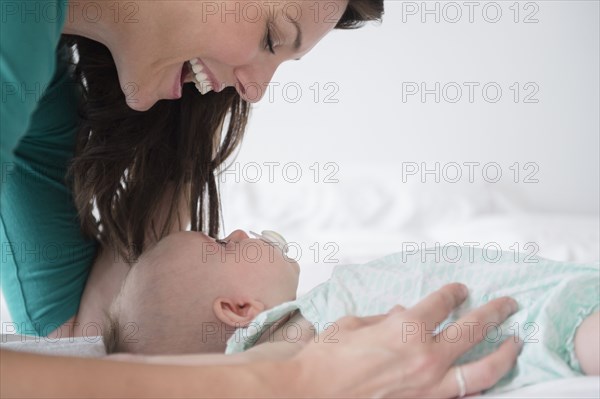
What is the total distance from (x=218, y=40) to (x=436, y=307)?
0.61 meters

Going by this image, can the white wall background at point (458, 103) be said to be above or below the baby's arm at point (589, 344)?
above

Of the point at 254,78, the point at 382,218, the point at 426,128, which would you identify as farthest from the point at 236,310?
the point at 426,128

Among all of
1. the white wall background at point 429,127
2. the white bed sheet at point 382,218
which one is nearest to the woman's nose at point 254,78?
the white bed sheet at point 382,218

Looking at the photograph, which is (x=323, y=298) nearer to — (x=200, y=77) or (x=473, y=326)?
(x=473, y=326)

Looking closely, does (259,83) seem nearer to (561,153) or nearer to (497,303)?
(497,303)

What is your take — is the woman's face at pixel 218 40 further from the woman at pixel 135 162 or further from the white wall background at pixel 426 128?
the white wall background at pixel 426 128

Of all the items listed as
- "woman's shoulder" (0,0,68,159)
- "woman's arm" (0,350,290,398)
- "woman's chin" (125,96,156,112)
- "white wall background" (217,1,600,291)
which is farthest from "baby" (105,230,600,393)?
"white wall background" (217,1,600,291)

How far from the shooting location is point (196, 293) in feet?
4.56

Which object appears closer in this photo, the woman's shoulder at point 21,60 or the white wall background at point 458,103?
the woman's shoulder at point 21,60

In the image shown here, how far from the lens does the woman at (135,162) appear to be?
0.95 m

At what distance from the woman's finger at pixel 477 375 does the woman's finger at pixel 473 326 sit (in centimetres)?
2

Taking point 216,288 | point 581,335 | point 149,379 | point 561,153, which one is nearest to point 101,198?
point 216,288

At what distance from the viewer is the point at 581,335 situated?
1.03 metres

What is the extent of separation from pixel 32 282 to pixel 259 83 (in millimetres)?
691
